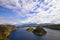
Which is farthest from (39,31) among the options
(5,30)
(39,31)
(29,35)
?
(5,30)

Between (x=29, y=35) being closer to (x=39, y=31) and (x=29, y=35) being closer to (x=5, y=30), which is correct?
(x=39, y=31)

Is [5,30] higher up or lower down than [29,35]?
higher up

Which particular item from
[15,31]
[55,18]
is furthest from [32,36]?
[55,18]

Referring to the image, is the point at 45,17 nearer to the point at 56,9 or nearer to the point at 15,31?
the point at 56,9

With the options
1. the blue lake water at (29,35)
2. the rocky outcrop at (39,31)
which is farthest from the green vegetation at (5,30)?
the rocky outcrop at (39,31)

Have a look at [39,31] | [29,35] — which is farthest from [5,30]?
[39,31]
